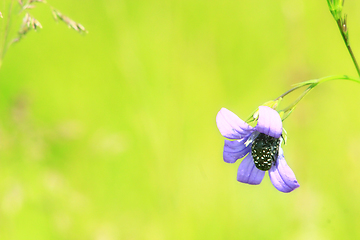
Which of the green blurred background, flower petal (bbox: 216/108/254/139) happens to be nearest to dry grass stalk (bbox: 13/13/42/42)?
flower petal (bbox: 216/108/254/139)

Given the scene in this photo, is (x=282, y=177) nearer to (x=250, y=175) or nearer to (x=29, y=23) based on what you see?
(x=250, y=175)

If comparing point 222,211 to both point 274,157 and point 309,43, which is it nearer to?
point 274,157

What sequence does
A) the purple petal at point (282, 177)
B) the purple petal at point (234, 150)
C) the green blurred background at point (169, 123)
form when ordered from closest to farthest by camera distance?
the purple petal at point (282, 177) → the purple petal at point (234, 150) → the green blurred background at point (169, 123)

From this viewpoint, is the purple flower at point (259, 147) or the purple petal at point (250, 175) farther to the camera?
the purple petal at point (250, 175)

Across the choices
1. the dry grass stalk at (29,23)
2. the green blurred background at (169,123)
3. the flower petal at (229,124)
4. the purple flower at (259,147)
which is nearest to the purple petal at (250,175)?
the purple flower at (259,147)

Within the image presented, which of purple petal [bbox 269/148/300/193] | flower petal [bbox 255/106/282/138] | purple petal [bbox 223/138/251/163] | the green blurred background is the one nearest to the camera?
flower petal [bbox 255/106/282/138]

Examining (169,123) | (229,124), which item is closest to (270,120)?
(229,124)

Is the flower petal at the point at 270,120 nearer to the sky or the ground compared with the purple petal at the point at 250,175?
nearer to the sky

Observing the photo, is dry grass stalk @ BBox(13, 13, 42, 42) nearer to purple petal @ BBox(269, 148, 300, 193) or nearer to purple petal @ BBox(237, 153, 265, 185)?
purple petal @ BBox(237, 153, 265, 185)

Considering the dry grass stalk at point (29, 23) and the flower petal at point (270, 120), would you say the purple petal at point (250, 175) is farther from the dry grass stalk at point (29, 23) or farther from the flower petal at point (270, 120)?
the dry grass stalk at point (29, 23)
